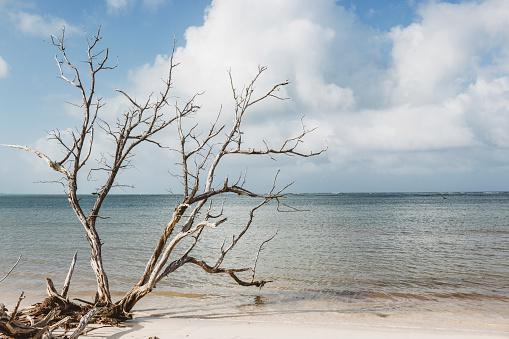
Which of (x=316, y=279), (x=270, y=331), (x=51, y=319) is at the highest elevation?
(x=51, y=319)

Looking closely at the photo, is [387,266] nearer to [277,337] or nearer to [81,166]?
[277,337]

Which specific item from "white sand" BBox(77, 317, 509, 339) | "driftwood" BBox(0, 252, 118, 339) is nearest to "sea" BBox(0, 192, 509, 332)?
"white sand" BBox(77, 317, 509, 339)

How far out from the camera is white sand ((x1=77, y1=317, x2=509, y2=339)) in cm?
564

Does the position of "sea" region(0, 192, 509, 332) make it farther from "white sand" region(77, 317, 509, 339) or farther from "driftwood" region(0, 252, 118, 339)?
"driftwood" region(0, 252, 118, 339)

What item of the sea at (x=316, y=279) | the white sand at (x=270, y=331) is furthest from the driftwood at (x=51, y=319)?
the sea at (x=316, y=279)

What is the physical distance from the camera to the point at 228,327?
611cm

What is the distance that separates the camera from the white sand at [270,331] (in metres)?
5.64

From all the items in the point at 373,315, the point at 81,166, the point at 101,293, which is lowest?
the point at 373,315

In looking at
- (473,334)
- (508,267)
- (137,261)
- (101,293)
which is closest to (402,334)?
(473,334)

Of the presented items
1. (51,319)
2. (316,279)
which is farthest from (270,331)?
(316,279)

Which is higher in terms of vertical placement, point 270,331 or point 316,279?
point 270,331

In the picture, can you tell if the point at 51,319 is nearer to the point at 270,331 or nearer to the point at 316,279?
the point at 270,331

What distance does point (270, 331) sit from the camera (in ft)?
19.2

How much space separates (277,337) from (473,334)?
3.28m
